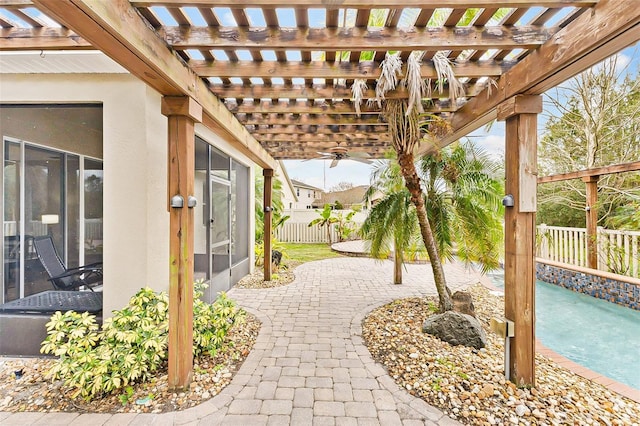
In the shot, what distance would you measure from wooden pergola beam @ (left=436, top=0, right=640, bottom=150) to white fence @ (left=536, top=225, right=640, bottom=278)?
607 centimetres

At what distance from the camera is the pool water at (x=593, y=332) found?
12.1 ft

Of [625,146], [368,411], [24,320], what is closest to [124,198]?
[24,320]

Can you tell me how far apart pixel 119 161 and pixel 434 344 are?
453 cm

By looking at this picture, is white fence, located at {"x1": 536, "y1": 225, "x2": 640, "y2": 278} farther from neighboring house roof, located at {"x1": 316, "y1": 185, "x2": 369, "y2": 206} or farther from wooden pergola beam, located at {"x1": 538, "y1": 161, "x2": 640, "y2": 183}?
neighboring house roof, located at {"x1": 316, "y1": 185, "x2": 369, "y2": 206}

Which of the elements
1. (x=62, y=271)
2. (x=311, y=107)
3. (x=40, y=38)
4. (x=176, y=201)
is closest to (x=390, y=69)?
(x=311, y=107)

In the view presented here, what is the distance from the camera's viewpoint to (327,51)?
250cm

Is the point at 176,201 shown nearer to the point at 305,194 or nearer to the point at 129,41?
the point at 129,41

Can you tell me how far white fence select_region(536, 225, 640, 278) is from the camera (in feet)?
19.7

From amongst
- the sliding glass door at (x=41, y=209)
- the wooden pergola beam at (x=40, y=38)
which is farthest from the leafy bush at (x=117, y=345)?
the wooden pergola beam at (x=40, y=38)

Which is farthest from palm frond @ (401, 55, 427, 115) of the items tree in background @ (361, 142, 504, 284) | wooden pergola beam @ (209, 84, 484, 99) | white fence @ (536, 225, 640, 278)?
white fence @ (536, 225, 640, 278)

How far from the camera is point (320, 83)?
332cm

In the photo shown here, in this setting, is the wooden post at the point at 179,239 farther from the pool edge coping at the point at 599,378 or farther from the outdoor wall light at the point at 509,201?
the pool edge coping at the point at 599,378

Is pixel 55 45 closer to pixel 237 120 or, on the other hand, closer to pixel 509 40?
pixel 237 120

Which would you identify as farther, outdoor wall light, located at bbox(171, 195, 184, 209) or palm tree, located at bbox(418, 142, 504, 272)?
palm tree, located at bbox(418, 142, 504, 272)
